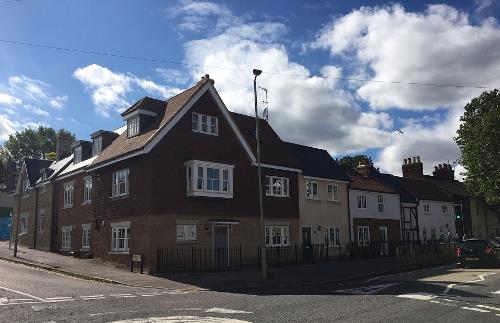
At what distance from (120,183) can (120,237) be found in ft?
10.1

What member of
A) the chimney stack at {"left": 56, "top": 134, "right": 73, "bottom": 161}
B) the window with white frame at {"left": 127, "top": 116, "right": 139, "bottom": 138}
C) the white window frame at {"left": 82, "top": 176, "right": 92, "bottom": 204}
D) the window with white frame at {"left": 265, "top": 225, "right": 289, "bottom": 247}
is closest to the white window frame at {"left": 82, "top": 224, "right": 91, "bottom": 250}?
the white window frame at {"left": 82, "top": 176, "right": 92, "bottom": 204}

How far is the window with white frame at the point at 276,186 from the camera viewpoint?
31.4m

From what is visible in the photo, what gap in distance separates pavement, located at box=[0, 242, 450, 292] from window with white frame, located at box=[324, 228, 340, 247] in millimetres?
5835

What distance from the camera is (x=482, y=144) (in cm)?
4312

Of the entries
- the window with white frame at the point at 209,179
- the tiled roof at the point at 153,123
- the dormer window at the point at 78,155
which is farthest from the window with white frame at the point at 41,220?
the window with white frame at the point at 209,179

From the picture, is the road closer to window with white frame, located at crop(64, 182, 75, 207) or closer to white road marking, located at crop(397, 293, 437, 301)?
white road marking, located at crop(397, 293, 437, 301)

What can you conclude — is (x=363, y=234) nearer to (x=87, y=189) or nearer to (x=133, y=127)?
(x=133, y=127)

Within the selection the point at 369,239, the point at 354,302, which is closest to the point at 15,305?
the point at 354,302

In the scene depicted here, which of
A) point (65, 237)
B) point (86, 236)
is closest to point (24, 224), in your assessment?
point (65, 237)

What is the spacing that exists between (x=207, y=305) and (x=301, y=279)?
370 inches

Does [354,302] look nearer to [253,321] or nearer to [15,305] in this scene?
[253,321]

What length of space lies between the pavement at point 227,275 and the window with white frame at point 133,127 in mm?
7710

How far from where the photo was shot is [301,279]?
72.2 feet

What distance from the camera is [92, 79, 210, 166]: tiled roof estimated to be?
25656mm
